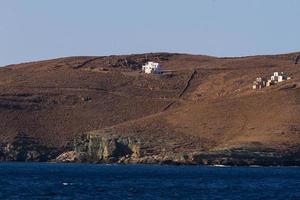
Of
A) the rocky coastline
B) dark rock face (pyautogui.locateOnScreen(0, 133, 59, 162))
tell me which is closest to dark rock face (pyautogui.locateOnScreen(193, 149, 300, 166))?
the rocky coastline

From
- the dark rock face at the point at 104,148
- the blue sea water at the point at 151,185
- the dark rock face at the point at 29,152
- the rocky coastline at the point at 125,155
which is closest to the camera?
the blue sea water at the point at 151,185

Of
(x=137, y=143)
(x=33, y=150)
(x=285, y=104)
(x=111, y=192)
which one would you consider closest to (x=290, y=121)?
(x=285, y=104)

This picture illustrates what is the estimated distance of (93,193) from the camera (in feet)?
319

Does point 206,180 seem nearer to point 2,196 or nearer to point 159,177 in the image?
point 159,177

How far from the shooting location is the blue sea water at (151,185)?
3726 inches

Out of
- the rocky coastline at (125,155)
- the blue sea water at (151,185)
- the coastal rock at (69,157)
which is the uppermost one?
the blue sea water at (151,185)

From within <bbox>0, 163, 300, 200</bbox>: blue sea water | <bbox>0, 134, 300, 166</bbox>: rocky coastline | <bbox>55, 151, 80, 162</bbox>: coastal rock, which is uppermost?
<bbox>0, 163, 300, 200</bbox>: blue sea water

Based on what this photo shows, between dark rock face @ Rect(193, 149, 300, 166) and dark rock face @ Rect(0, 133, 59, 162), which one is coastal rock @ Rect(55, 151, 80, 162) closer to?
dark rock face @ Rect(0, 133, 59, 162)

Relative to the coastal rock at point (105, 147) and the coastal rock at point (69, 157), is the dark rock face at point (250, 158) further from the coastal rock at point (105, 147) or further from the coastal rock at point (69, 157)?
the coastal rock at point (69, 157)

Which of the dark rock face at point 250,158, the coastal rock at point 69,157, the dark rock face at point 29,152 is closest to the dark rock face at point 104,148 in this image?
the coastal rock at point 69,157

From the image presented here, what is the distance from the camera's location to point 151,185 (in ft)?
368

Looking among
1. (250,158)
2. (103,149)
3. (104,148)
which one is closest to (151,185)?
(250,158)

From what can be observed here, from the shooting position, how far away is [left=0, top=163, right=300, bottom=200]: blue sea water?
94.6 metres

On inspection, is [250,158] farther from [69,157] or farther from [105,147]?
[69,157]
